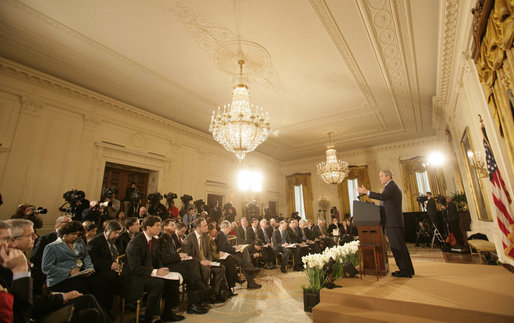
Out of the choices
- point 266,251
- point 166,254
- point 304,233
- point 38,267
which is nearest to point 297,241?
point 304,233

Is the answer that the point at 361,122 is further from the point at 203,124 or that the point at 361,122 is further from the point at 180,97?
the point at 180,97

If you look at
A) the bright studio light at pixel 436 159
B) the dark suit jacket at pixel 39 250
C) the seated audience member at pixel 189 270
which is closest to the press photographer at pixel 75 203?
the dark suit jacket at pixel 39 250

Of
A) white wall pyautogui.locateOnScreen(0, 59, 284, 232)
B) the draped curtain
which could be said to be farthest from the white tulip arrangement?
the draped curtain

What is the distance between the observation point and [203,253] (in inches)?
159

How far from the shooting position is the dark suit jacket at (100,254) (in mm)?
3131

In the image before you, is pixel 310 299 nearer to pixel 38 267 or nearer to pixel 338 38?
pixel 38 267

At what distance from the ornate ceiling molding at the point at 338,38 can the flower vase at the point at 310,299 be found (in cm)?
438

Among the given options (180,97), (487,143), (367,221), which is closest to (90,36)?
(180,97)

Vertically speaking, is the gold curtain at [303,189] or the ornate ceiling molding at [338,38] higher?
the ornate ceiling molding at [338,38]

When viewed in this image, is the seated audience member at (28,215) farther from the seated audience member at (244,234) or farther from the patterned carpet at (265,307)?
the seated audience member at (244,234)

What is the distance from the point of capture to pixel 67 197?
518 centimetres

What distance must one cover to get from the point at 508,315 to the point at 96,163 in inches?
308

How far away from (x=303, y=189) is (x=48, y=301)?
11.9 metres

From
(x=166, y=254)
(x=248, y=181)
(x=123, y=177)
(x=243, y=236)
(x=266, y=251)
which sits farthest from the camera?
(x=248, y=181)
